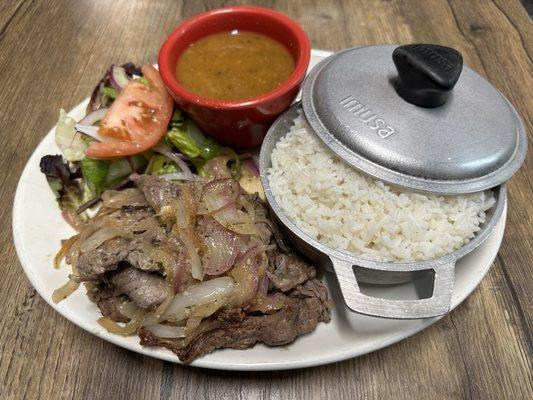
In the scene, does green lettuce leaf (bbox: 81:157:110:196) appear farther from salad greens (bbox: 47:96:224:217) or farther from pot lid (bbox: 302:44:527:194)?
pot lid (bbox: 302:44:527:194)

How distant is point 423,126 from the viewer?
1.67 metres

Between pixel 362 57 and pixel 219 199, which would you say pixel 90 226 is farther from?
pixel 362 57

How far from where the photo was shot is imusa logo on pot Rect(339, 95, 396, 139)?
1.67 m

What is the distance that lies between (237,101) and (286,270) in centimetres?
82

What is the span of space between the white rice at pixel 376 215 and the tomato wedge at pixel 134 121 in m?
0.81

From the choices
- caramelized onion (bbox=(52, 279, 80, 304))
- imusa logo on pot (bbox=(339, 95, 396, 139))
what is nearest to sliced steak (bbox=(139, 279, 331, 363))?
caramelized onion (bbox=(52, 279, 80, 304))

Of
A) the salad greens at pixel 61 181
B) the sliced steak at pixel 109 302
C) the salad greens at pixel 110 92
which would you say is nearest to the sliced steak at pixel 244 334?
the sliced steak at pixel 109 302

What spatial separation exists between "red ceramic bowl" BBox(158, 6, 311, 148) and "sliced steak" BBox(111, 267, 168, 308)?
836 millimetres

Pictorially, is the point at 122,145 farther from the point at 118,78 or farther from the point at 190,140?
the point at 118,78

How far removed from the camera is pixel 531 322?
1.96 m

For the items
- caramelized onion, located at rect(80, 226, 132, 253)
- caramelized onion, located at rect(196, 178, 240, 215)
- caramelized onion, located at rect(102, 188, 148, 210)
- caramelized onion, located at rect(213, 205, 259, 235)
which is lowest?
caramelized onion, located at rect(213, 205, 259, 235)

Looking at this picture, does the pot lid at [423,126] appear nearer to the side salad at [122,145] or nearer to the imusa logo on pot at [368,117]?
the imusa logo on pot at [368,117]

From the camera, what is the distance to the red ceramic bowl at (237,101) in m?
2.01

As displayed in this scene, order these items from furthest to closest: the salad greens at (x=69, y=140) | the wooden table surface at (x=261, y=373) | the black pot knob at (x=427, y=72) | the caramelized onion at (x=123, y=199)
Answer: the salad greens at (x=69, y=140), the caramelized onion at (x=123, y=199), the wooden table surface at (x=261, y=373), the black pot knob at (x=427, y=72)
